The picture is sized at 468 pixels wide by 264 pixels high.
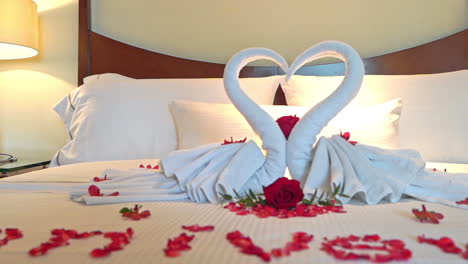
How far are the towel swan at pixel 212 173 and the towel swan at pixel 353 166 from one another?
0.06 metres

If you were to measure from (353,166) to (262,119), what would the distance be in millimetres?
256

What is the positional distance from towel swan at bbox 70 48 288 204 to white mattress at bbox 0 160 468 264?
0.05 m

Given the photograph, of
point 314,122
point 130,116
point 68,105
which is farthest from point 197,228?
point 68,105

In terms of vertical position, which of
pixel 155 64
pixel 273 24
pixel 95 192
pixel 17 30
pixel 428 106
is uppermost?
pixel 273 24

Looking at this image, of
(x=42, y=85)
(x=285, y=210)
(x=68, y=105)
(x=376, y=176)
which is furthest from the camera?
(x=42, y=85)

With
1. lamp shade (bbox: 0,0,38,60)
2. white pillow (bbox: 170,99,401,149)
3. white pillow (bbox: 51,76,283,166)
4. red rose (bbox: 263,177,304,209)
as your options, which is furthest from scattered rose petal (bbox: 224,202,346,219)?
lamp shade (bbox: 0,0,38,60)

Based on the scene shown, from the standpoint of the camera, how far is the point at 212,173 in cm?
93

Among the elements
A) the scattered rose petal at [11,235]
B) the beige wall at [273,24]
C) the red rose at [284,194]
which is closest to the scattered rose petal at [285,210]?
the red rose at [284,194]

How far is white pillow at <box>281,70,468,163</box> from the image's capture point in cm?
151

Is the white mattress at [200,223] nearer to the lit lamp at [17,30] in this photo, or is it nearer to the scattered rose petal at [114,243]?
the scattered rose petal at [114,243]

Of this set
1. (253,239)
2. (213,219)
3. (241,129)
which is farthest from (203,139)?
(253,239)

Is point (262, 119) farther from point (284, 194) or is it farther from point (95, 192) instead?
point (95, 192)

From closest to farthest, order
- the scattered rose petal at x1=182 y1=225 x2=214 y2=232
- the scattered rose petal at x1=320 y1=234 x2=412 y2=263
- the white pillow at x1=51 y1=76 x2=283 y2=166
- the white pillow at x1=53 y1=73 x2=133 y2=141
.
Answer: the scattered rose petal at x1=320 y1=234 x2=412 y2=263, the scattered rose petal at x1=182 y1=225 x2=214 y2=232, the white pillow at x1=51 y1=76 x2=283 y2=166, the white pillow at x1=53 y1=73 x2=133 y2=141

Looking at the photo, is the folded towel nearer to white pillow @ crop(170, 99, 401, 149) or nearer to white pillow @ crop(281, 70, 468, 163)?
white pillow @ crop(170, 99, 401, 149)
